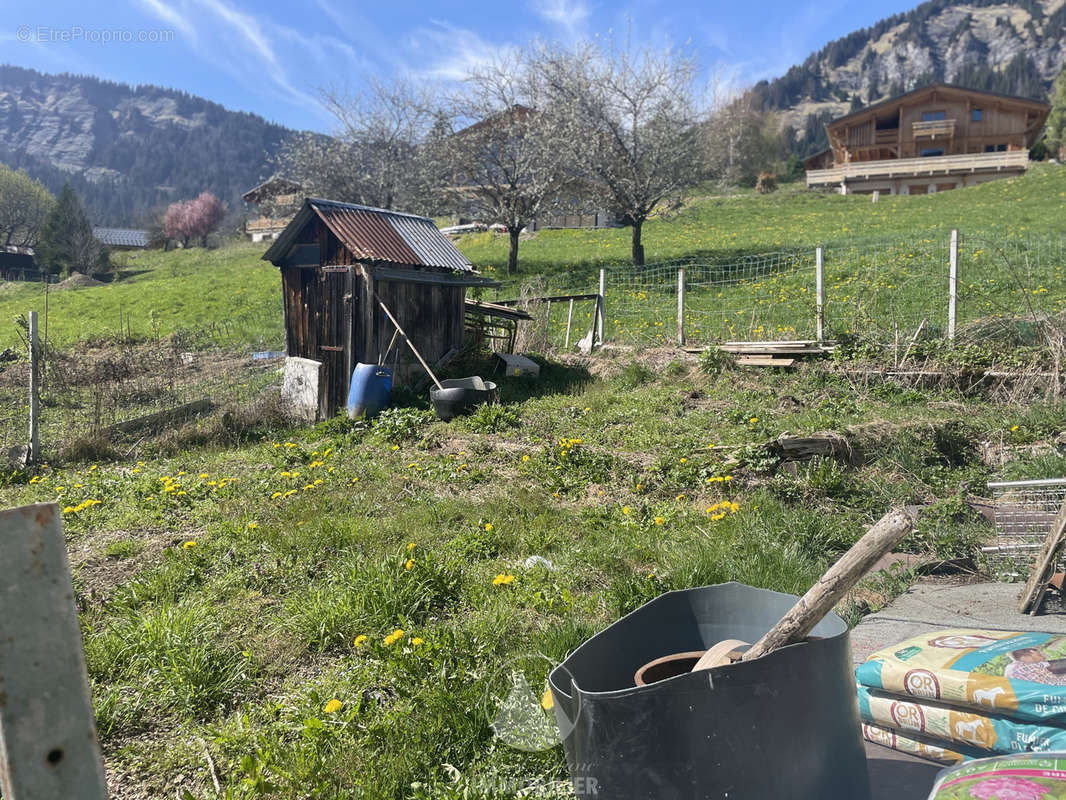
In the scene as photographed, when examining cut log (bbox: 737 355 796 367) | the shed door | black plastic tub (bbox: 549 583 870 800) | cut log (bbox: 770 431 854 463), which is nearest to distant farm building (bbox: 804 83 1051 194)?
cut log (bbox: 737 355 796 367)

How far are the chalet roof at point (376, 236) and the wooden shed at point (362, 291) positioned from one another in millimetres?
20

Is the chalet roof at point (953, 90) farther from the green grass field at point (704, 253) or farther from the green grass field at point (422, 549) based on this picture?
the green grass field at point (422, 549)

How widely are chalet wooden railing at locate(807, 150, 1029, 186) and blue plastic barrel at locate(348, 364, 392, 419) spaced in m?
39.6

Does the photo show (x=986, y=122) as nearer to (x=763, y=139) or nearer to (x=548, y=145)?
(x=763, y=139)

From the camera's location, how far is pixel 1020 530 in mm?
4844

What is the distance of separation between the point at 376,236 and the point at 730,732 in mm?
11049

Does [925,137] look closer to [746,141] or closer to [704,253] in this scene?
[746,141]

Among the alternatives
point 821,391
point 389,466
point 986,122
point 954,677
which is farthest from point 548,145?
point 986,122

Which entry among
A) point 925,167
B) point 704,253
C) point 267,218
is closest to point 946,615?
point 704,253

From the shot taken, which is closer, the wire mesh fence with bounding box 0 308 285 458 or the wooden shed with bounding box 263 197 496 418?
the wire mesh fence with bounding box 0 308 285 458

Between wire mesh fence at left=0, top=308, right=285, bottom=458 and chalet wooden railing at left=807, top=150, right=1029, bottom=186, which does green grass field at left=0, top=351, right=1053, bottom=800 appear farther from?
chalet wooden railing at left=807, top=150, right=1029, bottom=186

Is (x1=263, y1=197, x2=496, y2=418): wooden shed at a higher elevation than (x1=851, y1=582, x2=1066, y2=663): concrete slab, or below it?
higher

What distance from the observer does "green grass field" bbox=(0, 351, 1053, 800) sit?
9.57 ft

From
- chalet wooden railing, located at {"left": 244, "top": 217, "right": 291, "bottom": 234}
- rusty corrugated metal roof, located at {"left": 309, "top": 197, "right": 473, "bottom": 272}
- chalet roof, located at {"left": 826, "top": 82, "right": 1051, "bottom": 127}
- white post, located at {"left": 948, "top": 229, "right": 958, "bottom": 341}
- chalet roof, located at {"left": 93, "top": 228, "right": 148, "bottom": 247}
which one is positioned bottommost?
white post, located at {"left": 948, "top": 229, "right": 958, "bottom": 341}
